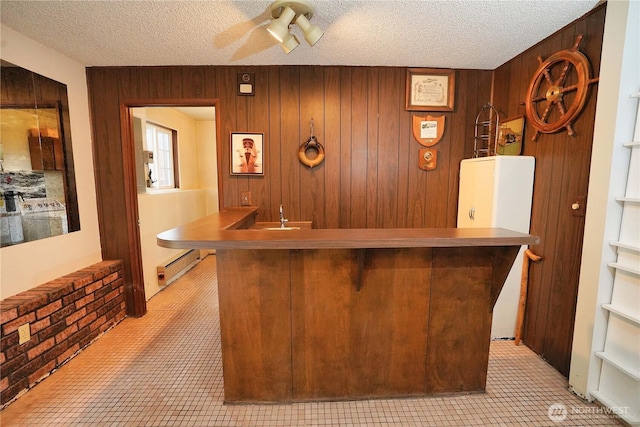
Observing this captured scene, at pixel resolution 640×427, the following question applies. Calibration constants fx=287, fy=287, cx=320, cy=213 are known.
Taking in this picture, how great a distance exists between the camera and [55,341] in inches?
79.7

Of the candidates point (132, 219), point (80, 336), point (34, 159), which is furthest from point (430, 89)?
point (80, 336)

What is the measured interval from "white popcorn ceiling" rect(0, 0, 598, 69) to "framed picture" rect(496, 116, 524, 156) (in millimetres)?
536

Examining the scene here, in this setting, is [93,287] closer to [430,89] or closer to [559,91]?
[430,89]

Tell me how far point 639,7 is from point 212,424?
3093 mm

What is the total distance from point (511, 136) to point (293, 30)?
1.97 m

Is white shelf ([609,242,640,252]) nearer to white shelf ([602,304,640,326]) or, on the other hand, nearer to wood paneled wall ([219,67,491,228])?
white shelf ([602,304,640,326])

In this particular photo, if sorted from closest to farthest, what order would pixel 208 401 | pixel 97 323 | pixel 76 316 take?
pixel 208 401 → pixel 76 316 → pixel 97 323

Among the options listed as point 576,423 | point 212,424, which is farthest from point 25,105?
point 576,423

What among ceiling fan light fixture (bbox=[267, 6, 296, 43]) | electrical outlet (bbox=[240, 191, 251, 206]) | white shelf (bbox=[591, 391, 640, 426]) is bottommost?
white shelf (bbox=[591, 391, 640, 426])

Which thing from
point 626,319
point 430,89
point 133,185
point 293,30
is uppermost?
point 293,30

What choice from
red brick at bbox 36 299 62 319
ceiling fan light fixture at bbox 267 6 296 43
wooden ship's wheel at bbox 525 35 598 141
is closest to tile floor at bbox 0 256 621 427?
red brick at bbox 36 299 62 319

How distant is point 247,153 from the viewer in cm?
270

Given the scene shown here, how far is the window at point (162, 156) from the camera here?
12.7ft

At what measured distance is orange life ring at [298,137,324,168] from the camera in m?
2.67
